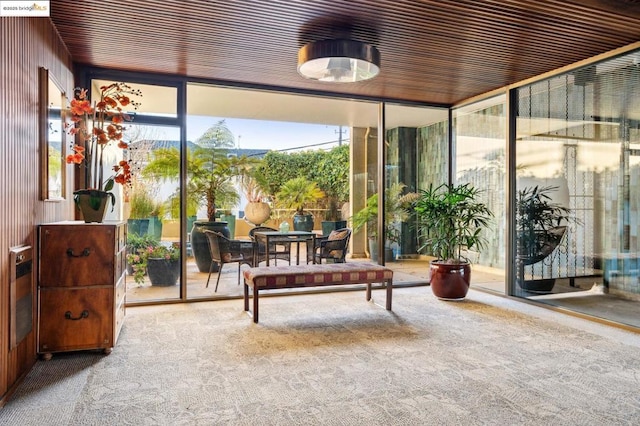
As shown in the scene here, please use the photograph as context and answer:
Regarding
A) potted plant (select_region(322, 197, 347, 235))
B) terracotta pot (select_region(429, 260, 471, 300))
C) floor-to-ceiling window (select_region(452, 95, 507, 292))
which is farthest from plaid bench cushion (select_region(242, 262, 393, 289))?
potted plant (select_region(322, 197, 347, 235))

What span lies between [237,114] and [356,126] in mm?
1822

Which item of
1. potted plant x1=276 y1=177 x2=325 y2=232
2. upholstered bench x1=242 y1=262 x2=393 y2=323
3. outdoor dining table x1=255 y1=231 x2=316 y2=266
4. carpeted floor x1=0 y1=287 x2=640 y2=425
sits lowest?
carpeted floor x1=0 y1=287 x2=640 y2=425

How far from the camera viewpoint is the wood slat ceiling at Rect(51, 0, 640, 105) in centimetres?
337

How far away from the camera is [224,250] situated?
220 inches

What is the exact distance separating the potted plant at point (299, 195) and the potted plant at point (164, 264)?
2608 millimetres

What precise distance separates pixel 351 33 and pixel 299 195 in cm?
430

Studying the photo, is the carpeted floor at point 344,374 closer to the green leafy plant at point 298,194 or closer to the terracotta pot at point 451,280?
the terracotta pot at point 451,280

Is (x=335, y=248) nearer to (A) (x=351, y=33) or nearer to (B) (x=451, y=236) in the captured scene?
(B) (x=451, y=236)

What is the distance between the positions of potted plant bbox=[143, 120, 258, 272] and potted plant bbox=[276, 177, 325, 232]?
1699 millimetres

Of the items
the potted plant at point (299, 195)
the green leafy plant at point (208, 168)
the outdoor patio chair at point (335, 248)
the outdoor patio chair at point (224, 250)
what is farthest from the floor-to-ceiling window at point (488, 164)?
the green leafy plant at point (208, 168)

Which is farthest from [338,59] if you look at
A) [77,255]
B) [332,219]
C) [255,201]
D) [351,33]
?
[332,219]

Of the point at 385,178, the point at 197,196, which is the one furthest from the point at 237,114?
the point at 385,178

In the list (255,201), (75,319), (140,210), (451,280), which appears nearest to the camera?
(75,319)

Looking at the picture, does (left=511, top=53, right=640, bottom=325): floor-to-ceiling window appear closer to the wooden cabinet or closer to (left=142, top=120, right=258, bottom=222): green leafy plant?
(left=142, top=120, right=258, bottom=222): green leafy plant
